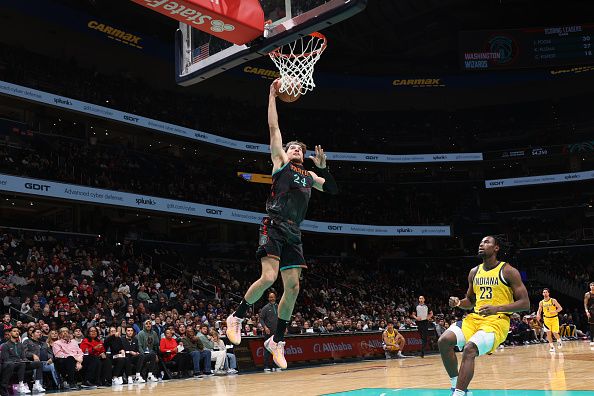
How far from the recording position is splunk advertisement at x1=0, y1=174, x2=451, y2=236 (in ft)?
80.4

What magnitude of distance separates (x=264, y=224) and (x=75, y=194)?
68.3 ft

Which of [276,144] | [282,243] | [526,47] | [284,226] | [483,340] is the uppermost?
[526,47]

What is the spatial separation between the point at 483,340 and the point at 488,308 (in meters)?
0.37

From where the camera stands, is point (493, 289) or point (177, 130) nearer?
point (493, 289)

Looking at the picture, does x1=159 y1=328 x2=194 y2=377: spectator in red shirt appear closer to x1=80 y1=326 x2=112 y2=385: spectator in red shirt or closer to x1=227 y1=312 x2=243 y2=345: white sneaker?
x1=80 y1=326 x2=112 y2=385: spectator in red shirt

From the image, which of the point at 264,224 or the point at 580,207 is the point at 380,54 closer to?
the point at 580,207

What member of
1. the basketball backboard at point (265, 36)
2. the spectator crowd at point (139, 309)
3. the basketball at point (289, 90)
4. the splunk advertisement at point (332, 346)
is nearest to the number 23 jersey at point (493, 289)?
the basketball at point (289, 90)

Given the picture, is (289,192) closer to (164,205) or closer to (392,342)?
(392,342)

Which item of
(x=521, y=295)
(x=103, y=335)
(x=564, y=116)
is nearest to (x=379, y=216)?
(x=564, y=116)

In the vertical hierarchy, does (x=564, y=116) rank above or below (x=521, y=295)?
above

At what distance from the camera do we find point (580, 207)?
138 feet

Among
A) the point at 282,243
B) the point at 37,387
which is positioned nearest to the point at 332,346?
the point at 37,387

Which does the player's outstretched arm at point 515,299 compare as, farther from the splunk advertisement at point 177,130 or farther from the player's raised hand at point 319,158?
the splunk advertisement at point 177,130

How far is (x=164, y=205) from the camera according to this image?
29.5 meters
